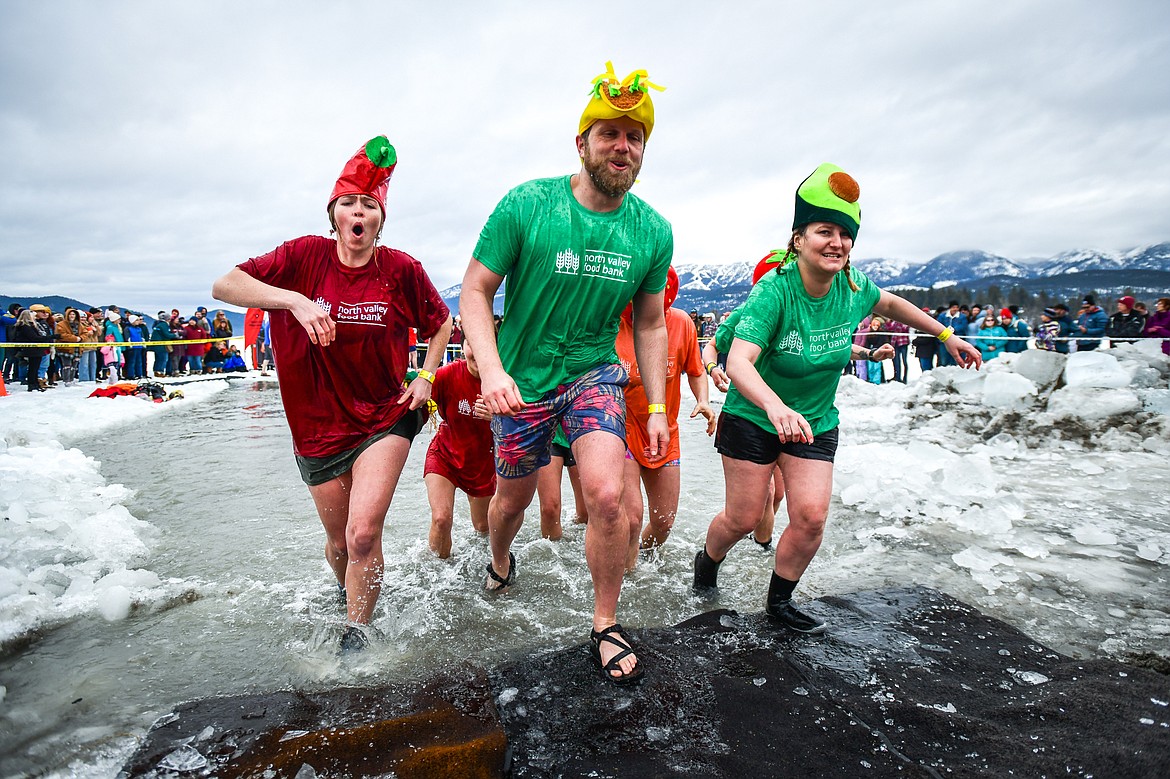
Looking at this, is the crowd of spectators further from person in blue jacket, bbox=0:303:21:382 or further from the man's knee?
the man's knee

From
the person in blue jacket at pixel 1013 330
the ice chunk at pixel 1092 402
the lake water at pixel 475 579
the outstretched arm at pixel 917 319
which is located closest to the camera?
the lake water at pixel 475 579

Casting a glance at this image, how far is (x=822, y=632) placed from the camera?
3.29 m

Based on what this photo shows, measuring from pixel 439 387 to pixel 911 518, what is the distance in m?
3.84

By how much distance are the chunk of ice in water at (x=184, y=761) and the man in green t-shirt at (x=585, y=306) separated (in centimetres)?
149

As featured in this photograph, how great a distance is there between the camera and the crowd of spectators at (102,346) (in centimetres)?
1456

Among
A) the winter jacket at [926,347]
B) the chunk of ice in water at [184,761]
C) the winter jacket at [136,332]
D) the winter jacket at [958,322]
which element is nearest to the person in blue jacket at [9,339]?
the winter jacket at [136,332]

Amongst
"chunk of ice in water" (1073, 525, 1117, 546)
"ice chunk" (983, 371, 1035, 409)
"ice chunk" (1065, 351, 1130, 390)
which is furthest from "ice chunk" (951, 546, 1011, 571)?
"ice chunk" (1065, 351, 1130, 390)

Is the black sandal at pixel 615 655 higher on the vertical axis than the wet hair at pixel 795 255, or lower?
lower

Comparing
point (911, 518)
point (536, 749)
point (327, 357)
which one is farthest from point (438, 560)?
point (911, 518)

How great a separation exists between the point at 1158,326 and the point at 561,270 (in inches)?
594

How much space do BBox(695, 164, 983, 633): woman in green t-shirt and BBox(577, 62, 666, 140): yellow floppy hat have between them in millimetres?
1040

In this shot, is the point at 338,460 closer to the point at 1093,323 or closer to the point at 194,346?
the point at 1093,323

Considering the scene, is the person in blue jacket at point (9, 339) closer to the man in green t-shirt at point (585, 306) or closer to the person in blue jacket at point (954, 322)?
the man in green t-shirt at point (585, 306)

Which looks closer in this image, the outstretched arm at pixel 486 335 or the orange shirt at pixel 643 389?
the outstretched arm at pixel 486 335
